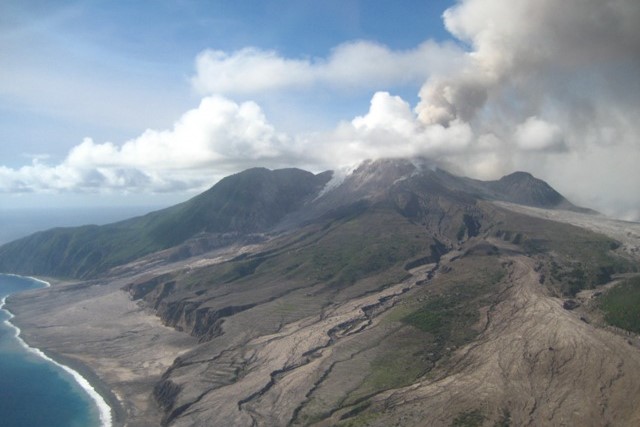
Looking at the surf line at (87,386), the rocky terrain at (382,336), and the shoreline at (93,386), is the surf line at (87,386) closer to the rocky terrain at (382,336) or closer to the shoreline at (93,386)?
the shoreline at (93,386)

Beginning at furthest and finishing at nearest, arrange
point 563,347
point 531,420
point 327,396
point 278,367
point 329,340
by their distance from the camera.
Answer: point 329,340 → point 278,367 → point 563,347 → point 327,396 → point 531,420

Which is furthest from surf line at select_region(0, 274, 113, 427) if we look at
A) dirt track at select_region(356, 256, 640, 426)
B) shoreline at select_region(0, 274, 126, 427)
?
dirt track at select_region(356, 256, 640, 426)

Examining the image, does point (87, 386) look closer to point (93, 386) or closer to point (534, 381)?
point (93, 386)

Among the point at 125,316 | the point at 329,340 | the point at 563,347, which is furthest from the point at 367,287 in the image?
the point at 125,316

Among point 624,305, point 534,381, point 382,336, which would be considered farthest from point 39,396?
point 624,305

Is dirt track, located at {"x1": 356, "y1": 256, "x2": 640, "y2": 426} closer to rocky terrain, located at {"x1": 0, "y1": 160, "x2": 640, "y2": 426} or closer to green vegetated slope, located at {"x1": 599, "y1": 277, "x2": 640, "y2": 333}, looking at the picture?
rocky terrain, located at {"x1": 0, "y1": 160, "x2": 640, "y2": 426}

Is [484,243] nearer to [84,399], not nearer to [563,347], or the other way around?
[563,347]

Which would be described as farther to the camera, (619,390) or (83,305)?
(83,305)
